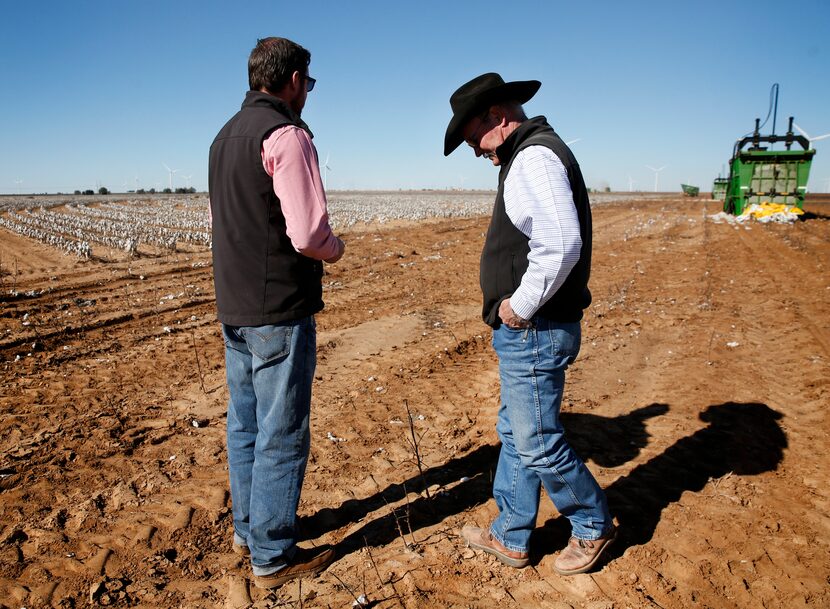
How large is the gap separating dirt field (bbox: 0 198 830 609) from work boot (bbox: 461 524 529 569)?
0.06 m

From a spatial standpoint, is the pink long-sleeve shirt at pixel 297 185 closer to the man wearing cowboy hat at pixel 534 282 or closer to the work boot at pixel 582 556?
the man wearing cowboy hat at pixel 534 282

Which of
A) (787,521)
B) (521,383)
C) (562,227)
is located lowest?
(787,521)

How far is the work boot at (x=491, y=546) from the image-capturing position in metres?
2.67

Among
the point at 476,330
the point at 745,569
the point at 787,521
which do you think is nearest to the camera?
the point at 745,569

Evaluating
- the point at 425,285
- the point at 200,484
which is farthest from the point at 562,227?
the point at 425,285

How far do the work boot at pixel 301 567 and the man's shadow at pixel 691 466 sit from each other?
42.3 inches

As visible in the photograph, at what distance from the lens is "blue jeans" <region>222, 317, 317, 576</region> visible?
2.42 m

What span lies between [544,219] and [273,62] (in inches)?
51.9

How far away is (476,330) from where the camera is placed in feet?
22.4

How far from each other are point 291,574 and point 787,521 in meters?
2.62

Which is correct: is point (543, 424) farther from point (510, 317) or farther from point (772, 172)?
point (772, 172)

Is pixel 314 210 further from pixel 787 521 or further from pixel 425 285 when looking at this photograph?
pixel 425 285

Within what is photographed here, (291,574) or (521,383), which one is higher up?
(521,383)

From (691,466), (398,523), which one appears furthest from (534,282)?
(691,466)
